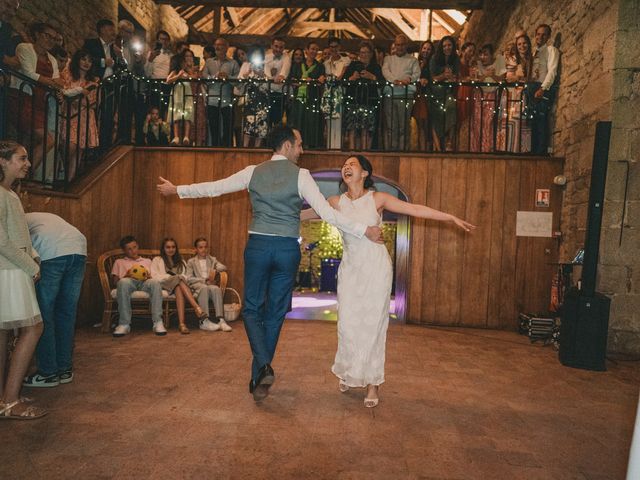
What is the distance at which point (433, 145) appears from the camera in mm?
7020

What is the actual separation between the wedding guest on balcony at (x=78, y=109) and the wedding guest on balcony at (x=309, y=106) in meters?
2.55

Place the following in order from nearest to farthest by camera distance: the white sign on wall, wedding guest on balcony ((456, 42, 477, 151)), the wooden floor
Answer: the wooden floor, the white sign on wall, wedding guest on balcony ((456, 42, 477, 151))

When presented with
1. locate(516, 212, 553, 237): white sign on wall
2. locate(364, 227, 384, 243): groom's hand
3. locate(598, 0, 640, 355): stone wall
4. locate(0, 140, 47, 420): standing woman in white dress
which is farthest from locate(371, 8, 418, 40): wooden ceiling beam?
locate(0, 140, 47, 420): standing woman in white dress

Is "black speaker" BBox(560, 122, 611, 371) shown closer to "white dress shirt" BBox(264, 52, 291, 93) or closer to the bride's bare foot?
the bride's bare foot

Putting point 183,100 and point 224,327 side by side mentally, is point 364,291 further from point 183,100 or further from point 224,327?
point 183,100

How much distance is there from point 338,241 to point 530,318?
296 inches

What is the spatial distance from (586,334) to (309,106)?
177 inches

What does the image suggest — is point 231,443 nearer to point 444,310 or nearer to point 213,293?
point 213,293

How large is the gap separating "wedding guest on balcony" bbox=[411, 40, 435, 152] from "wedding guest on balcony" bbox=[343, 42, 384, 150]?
0.55 meters

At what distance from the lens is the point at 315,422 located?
9.32 ft

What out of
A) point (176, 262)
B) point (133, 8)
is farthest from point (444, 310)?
point (133, 8)

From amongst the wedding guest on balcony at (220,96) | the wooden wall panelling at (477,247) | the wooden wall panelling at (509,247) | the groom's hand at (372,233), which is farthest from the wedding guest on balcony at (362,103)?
the groom's hand at (372,233)

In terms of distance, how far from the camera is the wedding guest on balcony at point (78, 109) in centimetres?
545

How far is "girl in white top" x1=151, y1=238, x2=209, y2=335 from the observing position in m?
5.60
